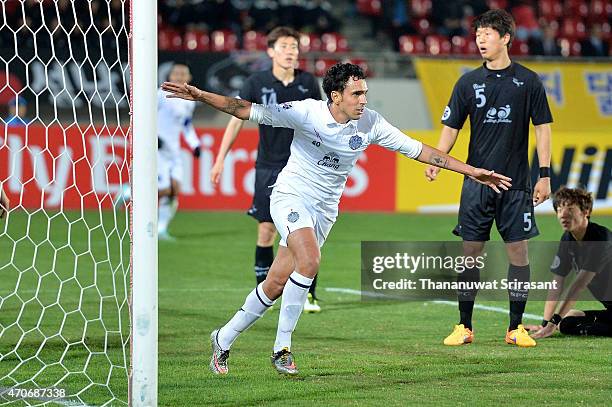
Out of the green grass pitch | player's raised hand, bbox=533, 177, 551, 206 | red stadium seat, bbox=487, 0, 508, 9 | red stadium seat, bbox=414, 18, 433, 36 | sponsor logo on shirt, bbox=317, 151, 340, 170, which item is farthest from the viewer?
red stadium seat, bbox=487, 0, 508, 9

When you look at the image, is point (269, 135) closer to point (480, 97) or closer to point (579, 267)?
point (480, 97)

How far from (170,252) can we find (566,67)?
8.90 m

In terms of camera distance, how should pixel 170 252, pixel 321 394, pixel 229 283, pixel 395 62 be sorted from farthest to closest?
pixel 395 62
pixel 170 252
pixel 229 283
pixel 321 394

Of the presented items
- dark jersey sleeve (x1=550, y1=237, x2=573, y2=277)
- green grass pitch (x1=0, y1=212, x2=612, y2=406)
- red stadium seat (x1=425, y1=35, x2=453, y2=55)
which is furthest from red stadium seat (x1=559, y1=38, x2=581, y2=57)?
dark jersey sleeve (x1=550, y1=237, x2=573, y2=277)

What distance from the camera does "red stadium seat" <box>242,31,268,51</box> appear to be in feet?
64.4

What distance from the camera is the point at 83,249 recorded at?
12.1m

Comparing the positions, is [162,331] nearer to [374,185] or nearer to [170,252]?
[170,252]

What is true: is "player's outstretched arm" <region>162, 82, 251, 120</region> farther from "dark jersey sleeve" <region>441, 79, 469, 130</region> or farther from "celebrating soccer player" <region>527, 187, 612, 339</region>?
"celebrating soccer player" <region>527, 187, 612, 339</region>

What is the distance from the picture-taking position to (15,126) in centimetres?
1578

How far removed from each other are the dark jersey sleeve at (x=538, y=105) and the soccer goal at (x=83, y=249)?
8.79 feet

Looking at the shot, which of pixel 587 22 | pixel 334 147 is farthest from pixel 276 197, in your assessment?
pixel 587 22

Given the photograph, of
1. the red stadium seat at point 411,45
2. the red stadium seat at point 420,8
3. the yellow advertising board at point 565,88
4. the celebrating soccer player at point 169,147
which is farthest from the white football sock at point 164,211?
the red stadium seat at point 420,8

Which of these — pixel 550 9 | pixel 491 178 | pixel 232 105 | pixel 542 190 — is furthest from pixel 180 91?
pixel 550 9

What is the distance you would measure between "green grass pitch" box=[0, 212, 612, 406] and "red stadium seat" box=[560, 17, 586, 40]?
12525 millimetres
